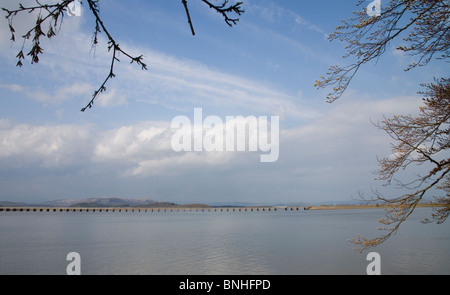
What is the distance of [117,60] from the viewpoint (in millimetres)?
2680

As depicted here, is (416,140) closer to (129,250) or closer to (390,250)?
(390,250)

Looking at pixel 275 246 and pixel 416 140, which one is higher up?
pixel 416 140

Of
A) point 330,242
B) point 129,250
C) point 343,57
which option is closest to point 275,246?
point 330,242

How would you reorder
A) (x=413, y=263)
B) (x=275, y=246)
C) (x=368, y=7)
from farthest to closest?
1. (x=275, y=246)
2. (x=413, y=263)
3. (x=368, y=7)

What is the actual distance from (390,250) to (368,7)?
2408cm

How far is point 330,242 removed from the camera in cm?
3061

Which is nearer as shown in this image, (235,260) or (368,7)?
(368,7)
